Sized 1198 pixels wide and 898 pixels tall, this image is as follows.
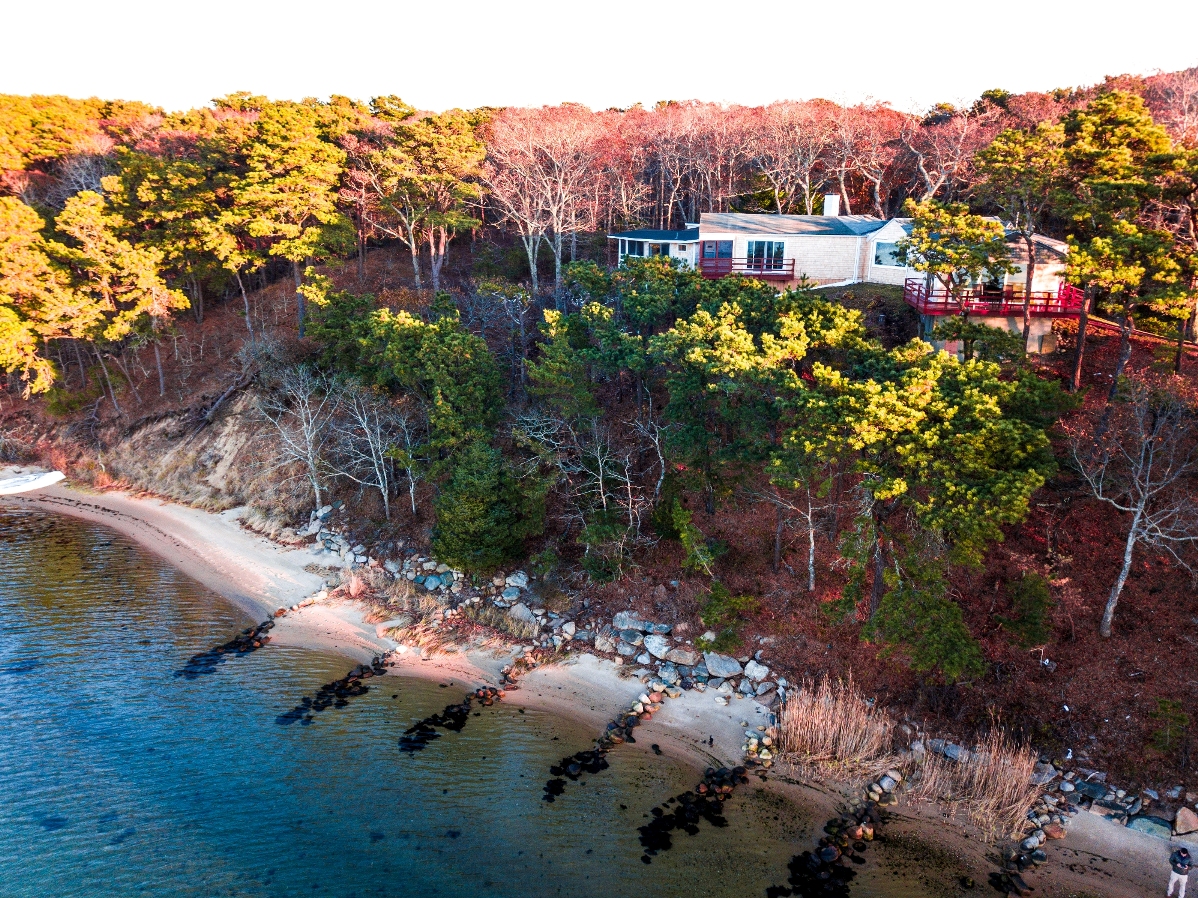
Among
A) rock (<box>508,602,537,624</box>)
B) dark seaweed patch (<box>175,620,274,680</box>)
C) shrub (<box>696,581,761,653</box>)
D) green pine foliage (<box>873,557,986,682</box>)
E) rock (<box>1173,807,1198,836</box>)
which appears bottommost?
dark seaweed patch (<box>175,620,274,680</box>)

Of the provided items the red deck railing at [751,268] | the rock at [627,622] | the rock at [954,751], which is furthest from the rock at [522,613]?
the red deck railing at [751,268]

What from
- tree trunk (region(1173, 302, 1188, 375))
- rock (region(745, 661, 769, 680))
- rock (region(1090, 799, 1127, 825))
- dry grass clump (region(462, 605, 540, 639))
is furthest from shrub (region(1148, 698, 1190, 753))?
dry grass clump (region(462, 605, 540, 639))

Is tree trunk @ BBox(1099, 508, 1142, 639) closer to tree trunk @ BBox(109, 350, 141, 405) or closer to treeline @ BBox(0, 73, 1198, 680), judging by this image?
treeline @ BBox(0, 73, 1198, 680)

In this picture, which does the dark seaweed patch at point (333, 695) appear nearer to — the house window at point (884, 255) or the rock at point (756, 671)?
the rock at point (756, 671)

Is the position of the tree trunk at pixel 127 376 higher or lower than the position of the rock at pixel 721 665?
higher

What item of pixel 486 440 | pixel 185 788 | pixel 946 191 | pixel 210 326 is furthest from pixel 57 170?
pixel 946 191

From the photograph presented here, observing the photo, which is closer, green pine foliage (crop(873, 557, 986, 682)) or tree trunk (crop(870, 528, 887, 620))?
green pine foliage (crop(873, 557, 986, 682))
